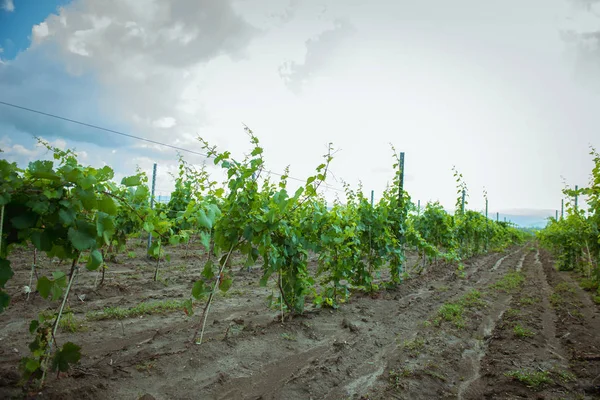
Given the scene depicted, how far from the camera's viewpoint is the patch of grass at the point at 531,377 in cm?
332

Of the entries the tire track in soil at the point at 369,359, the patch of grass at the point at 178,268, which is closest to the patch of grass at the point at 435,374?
the tire track in soil at the point at 369,359

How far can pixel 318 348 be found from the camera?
13.8ft

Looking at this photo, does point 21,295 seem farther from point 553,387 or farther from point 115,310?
point 553,387

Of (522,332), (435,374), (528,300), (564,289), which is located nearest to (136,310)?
(435,374)

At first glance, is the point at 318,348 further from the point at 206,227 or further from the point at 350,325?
the point at 206,227

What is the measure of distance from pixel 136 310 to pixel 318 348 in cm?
315

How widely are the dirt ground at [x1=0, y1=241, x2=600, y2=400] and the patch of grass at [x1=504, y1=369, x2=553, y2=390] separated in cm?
1

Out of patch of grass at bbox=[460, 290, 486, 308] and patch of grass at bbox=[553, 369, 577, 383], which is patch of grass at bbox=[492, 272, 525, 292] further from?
patch of grass at bbox=[553, 369, 577, 383]

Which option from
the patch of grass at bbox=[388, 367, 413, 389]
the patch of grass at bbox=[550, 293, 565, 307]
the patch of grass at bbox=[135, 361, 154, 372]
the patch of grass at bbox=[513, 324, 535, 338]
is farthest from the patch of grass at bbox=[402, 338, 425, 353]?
the patch of grass at bbox=[550, 293, 565, 307]

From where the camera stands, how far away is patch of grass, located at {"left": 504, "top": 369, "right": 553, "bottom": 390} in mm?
3322

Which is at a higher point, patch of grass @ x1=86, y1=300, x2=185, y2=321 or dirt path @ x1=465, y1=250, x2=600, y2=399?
dirt path @ x1=465, y1=250, x2=600, y2=399

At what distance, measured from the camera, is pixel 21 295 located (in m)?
5.88

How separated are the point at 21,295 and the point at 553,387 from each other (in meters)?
8.08

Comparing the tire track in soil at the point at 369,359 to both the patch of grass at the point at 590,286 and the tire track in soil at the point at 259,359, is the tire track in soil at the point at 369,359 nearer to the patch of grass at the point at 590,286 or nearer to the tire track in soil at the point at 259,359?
the tire track in soil at the point at 259,359
